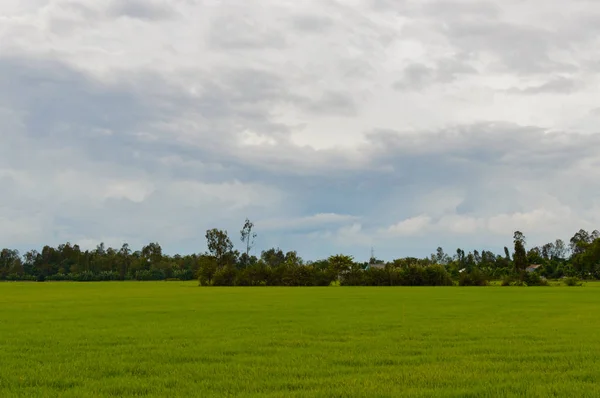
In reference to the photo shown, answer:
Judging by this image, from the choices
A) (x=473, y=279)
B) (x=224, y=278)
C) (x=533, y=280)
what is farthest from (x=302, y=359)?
(x=533, y=280)

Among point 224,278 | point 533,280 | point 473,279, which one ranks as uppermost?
point 224,278

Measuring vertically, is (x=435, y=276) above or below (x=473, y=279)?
above

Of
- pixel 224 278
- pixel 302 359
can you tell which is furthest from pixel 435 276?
pixel 302 359

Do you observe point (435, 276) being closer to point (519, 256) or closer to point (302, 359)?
point (519, 256)

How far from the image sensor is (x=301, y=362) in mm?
13859

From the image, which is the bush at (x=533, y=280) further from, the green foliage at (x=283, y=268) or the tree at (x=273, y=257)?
the tree at (x=273, y=257)

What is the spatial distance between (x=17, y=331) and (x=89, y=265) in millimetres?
179092

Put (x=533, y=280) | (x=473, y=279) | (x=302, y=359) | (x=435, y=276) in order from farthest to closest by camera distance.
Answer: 1. (x=473, y=279)
2. (x=435, y=276)
3. (x=533, y=280)
4. (x=302, y=359)

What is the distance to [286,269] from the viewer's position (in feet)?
347

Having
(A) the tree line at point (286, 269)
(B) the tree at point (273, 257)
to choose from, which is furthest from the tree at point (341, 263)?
(B) the tree at point (273, 257)

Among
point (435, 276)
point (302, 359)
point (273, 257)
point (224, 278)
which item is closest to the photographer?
point (302, 359)

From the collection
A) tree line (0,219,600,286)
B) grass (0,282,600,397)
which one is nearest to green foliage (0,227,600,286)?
tree line (0,219,600,286)

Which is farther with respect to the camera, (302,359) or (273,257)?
(273,257)

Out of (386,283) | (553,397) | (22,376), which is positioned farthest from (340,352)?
(386,283)
